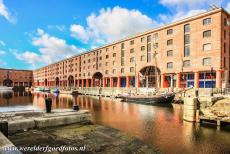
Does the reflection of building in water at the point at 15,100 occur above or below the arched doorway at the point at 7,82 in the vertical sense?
below

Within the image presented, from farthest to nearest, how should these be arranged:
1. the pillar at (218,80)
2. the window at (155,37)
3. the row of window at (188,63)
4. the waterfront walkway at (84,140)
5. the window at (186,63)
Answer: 1. the window at (155,37)
2. the window at (186,63)
3. the row of window at (188,63)
4. the pillar at (218,80)
5. the waterfront walkway at (84,140)

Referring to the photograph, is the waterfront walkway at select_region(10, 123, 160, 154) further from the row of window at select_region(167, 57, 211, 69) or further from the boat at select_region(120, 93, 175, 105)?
the row of window at select_region(167, 57, 211, 69)

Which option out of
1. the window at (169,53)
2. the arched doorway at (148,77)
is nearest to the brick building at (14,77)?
the arched doorway at (148,77)

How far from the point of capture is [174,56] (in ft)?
140

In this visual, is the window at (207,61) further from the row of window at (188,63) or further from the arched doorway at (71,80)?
the arched doorway at (71,80)

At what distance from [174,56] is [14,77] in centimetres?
11731

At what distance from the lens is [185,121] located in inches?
714

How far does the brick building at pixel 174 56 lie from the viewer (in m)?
36.4

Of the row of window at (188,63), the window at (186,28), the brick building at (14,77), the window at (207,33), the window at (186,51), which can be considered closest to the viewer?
the row of window at (188,63)

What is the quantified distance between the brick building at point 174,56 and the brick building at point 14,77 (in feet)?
275

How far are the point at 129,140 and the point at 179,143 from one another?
339 cm

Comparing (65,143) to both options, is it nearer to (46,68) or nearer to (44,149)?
(44,149)

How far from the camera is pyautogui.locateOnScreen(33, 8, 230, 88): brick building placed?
120ft

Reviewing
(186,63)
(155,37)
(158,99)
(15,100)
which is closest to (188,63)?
(186,63)
